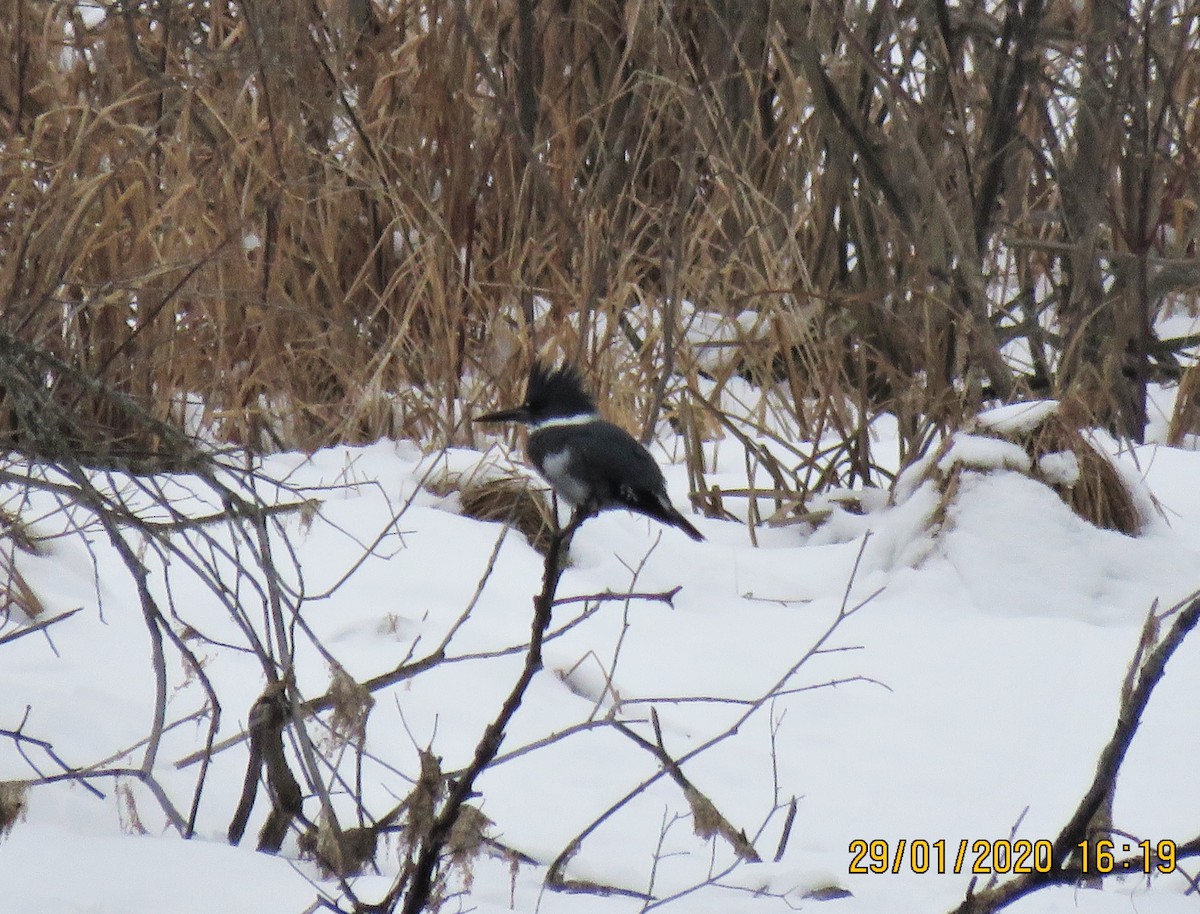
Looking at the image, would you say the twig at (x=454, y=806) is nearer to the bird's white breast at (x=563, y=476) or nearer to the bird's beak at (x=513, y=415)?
the bird's white breast at (x=563, y=476)

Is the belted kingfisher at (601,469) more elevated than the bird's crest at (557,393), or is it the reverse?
the bird's crest at (557,393)

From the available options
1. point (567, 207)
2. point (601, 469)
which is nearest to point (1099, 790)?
point (601, 469)

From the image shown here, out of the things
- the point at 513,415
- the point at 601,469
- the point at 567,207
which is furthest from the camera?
the point at 567,207

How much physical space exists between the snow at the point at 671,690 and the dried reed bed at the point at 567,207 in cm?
47

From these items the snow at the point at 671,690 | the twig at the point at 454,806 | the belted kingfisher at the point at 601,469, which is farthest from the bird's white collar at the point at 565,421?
the twig at the point at 454,806

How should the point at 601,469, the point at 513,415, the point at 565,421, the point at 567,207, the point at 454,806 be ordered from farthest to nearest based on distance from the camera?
the point at 567,207 < the point at 513,415 < the point at 565,421 < the point at 601,469 < the point at 454,806

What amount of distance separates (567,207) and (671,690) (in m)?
2.14

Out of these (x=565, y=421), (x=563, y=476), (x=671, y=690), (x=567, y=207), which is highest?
(x=567, y=207)

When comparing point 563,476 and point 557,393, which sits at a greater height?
point 557,393

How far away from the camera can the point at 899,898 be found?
6.95ft

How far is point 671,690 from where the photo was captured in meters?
2.85

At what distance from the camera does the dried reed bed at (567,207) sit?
416 centimetres

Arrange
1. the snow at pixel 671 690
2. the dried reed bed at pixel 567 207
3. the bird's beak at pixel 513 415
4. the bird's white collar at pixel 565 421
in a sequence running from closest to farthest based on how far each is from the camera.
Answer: the snow at pixel 671 690
the bird's white collar at pixel 565 421
the bird's beak at pixel 513 415
the dried reed bed at pixel 567 207

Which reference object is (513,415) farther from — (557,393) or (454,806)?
(454,806)
